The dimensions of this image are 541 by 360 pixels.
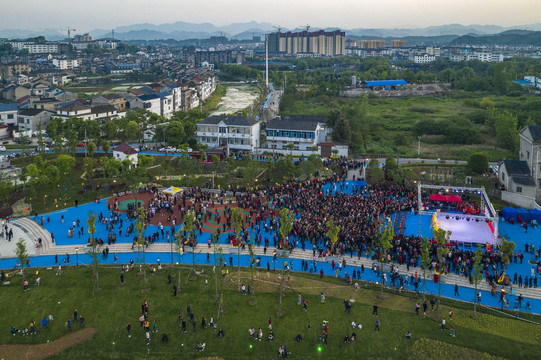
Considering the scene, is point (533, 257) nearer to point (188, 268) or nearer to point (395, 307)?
point (395, 307)

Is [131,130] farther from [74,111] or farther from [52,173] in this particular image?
[52,173]

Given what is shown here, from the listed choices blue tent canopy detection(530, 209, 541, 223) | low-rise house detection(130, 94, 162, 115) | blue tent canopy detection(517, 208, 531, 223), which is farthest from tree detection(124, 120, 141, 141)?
blue tent canopy detection(530, 209, 541, 223)

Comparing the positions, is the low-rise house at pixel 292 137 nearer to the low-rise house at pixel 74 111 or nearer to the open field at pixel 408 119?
the open field at pixel 408 119

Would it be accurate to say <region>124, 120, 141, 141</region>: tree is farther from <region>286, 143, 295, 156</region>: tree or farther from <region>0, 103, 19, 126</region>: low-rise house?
<region>286, 143, 295, 156</region>: tree

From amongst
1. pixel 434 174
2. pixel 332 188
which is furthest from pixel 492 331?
pixel 434 174

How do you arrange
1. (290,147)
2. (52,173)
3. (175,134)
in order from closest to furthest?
1. (52,173)
2. (290,147)
3. (175,134)

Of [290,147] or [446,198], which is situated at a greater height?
[290,147]

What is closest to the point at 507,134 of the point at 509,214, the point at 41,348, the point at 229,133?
the point at 509,214
